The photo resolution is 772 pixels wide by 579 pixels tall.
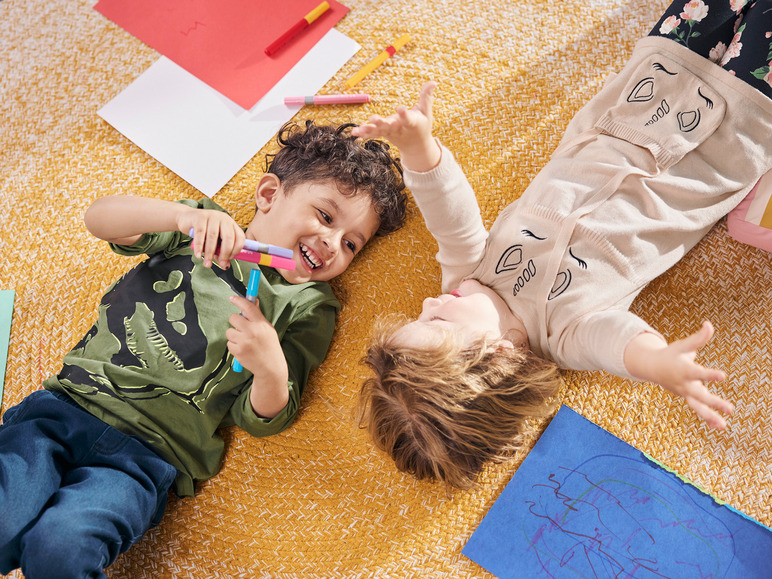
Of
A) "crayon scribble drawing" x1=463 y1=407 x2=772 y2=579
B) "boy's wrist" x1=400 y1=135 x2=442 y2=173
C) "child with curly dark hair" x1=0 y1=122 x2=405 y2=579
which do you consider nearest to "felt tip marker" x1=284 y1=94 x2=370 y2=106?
"child with curly dark hair" x1=0 y1=122 x2=405 y2=579

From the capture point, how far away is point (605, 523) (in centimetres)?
77

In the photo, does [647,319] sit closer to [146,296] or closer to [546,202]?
[546,202]

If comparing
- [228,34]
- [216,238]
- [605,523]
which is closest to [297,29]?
[228,34]

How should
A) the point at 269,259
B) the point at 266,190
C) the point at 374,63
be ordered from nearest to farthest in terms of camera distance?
the point at 269,259 < the point at 266,190 < the point at 374,63

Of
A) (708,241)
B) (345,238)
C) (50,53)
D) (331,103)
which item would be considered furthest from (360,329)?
(50,53)

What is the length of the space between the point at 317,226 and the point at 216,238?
0.60 feet

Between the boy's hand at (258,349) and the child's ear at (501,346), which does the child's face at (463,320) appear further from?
the boy's hand at (258,349)

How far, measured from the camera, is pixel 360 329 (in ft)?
2.97

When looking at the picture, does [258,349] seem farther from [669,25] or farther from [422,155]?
[669,25]

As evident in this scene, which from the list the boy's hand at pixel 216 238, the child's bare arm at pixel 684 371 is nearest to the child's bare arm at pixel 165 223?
the boy's hand at pixel 216 238

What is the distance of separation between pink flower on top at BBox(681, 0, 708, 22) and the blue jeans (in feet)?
3.36

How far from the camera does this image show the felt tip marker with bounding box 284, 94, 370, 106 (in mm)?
1000

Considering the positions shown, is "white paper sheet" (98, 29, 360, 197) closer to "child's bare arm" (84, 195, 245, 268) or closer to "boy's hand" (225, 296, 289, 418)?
"child's bare arm" (84, 195, 245, 268)

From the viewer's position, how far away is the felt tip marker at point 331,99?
3.28 ft
